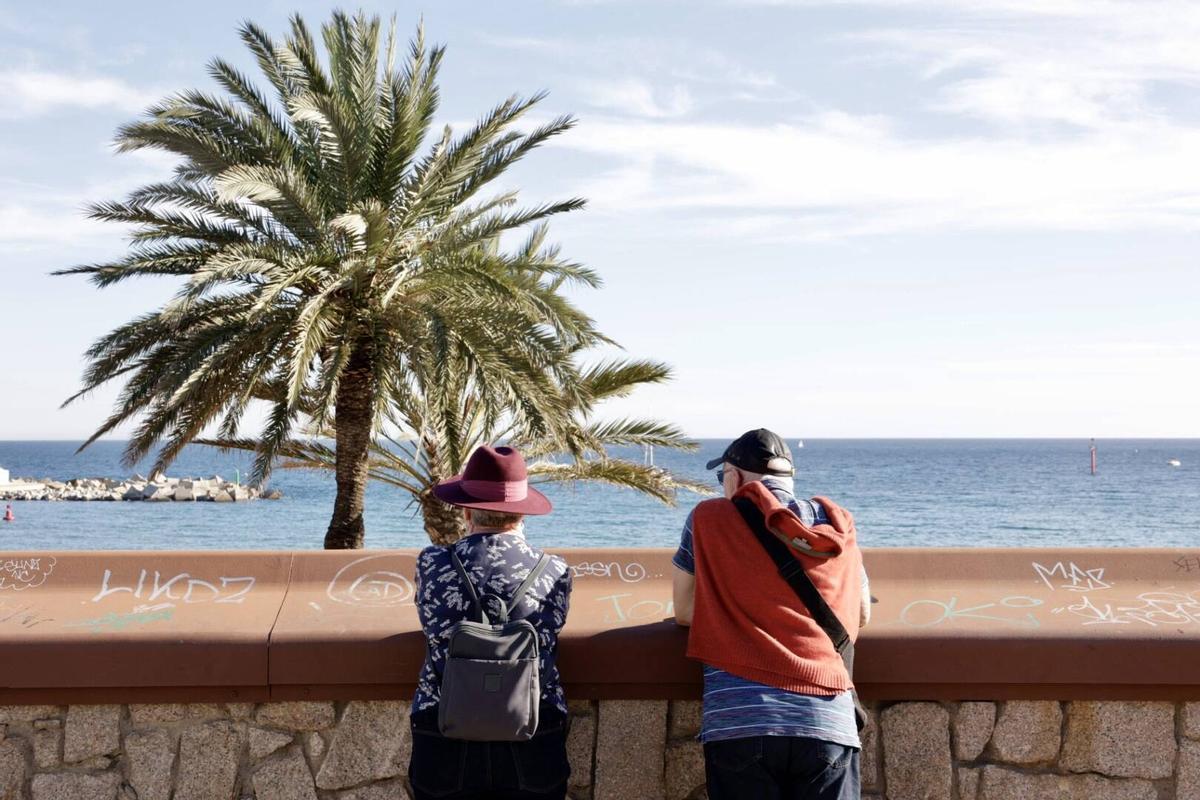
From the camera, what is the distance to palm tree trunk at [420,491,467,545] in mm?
12430

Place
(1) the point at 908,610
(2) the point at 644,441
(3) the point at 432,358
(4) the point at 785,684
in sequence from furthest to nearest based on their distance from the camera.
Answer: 1. (2) the point at 644,441
2. (3) the point at 432,358
3. (1) the point at 908,610
4. (4) the point at 785,684

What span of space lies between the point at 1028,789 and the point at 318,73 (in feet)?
31.2

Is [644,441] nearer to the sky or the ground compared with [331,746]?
nearer to the sky

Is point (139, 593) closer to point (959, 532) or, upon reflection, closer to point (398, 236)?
point (398, 236)

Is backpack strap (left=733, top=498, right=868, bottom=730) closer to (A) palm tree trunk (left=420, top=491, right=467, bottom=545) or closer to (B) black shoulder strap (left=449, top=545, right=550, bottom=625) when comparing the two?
(B) black shoulder strap (left=449, top=545, right=550, bottom=625)

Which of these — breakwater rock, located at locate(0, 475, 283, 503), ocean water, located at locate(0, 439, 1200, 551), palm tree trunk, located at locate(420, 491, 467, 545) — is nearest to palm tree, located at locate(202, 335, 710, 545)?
palm tree trunk, located at locate(420, 491, 467, 545)

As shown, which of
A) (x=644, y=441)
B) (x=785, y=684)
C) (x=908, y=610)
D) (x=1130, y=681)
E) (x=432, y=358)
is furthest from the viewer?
(x=644, y=441)

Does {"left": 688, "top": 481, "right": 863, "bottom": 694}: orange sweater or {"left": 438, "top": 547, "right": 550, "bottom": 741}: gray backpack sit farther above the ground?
{"left": 688, "top": 481, "right": 863, "bottom": 694}: orange sweater

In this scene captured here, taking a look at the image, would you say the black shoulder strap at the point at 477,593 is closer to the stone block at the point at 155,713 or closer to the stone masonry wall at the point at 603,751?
the stone masonry wall at the point at 603,751

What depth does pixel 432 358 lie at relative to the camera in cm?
1042

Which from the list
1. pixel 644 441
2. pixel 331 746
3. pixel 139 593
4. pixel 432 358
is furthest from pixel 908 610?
pixel 644 441

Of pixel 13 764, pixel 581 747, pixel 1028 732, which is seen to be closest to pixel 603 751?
pixel 581 747

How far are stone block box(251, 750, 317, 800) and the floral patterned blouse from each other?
0.76 meters

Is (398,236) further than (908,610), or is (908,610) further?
(398,236)
